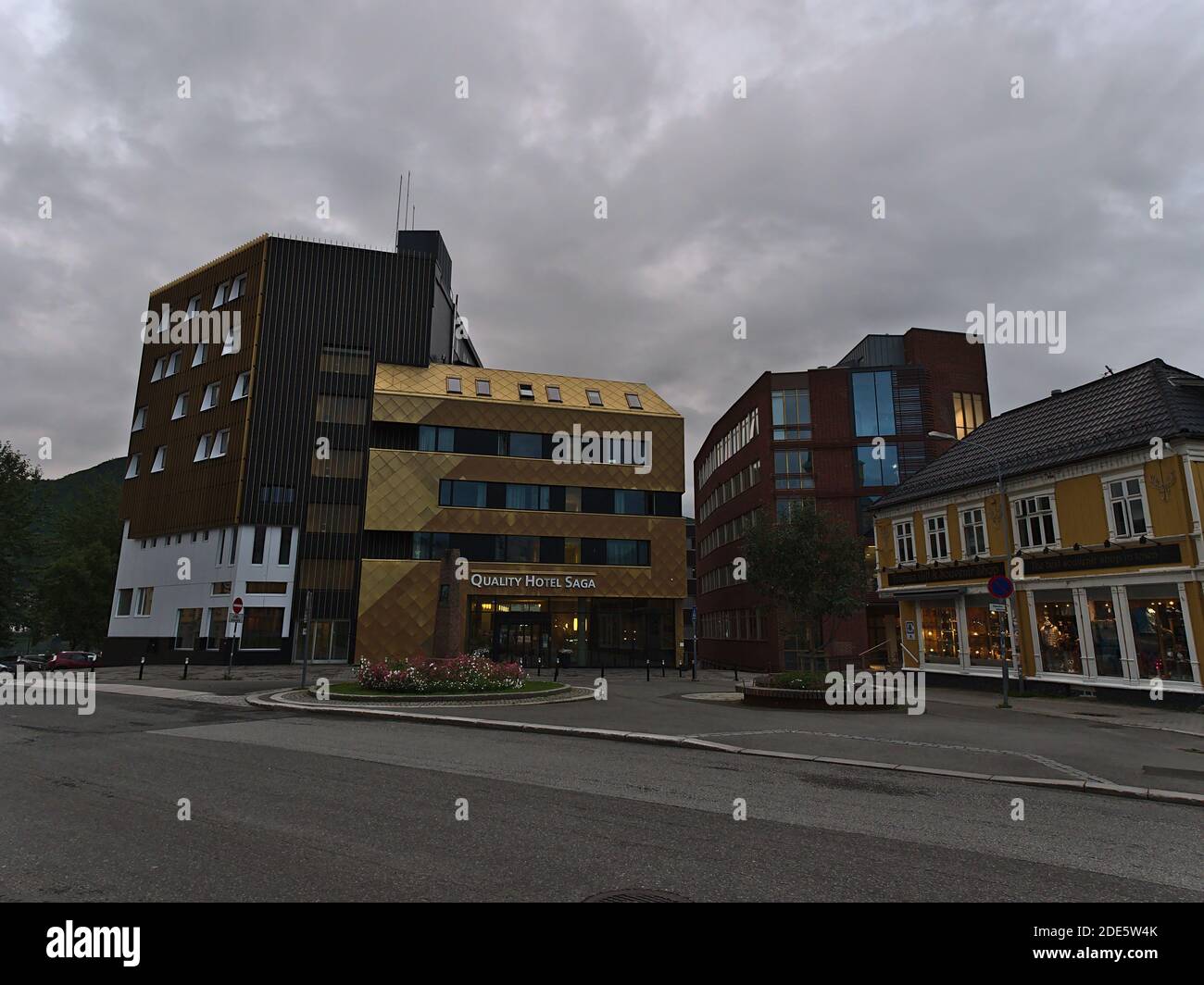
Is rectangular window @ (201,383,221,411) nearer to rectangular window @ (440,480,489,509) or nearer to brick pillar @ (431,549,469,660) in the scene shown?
rectangular window @ (440,480,489,509)

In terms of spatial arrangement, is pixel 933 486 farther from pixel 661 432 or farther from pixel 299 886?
pixel 299 886

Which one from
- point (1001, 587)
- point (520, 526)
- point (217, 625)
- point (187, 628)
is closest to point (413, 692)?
point (1001, 587)

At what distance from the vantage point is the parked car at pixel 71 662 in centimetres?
4250

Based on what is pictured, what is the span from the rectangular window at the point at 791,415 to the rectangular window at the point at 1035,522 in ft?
61.1

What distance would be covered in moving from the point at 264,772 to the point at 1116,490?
83.2ft

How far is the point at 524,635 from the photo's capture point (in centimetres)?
4072

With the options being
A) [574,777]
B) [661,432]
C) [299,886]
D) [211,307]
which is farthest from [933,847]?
[211,307]

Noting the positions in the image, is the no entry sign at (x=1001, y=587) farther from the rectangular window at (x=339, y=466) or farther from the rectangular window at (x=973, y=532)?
the rectangular window at (x=339, y=466)

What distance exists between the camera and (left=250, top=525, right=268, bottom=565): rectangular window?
40.1m

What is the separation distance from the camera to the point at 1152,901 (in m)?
5.05

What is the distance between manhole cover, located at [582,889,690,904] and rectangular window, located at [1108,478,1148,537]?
23225 millimetres

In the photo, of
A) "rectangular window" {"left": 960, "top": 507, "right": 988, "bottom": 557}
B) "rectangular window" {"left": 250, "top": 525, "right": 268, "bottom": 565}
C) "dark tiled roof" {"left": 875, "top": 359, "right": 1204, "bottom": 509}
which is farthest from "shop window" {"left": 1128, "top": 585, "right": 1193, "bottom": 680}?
"rectangular window" {"left": 250, "top": 525, "right": 268, "bottom": 565}

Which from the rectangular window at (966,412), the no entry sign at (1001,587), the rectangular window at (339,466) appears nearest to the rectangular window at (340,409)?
the rectangular window at (339,466)

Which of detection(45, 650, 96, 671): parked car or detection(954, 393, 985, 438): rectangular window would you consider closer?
detection(45, 650, 96, 671): parked car
